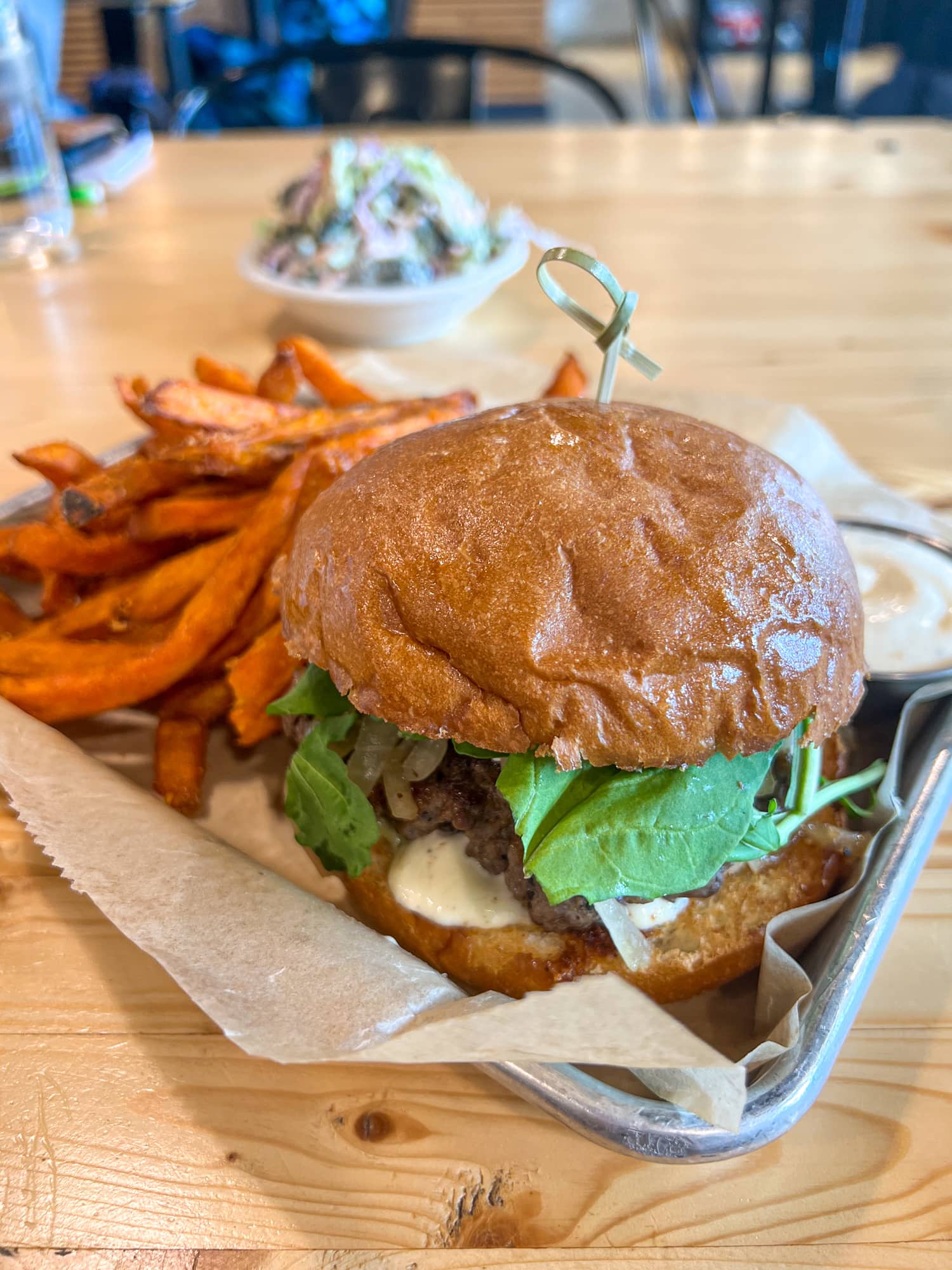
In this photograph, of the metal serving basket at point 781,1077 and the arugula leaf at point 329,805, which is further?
the arugula leaf at point 329,805

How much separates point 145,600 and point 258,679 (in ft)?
0.89

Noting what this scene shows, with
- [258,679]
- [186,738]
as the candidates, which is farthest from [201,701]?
[258,679]

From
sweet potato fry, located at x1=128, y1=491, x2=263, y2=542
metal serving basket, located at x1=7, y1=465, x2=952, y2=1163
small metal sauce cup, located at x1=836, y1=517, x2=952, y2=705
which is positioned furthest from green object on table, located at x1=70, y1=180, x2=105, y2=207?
metal serving basket, located at x1=7, y1=465, x2=952, y2=1163

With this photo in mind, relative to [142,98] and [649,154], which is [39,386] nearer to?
[649,154]

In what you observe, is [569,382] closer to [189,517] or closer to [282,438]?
[282,438]

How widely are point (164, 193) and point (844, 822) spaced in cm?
436

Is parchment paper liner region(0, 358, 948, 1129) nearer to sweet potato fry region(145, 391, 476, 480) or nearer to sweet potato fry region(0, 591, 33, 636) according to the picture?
sweet potato fry region(0, 591, 33, 636)

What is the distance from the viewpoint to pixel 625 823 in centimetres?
120

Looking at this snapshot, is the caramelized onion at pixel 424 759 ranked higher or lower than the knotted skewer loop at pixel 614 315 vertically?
lower

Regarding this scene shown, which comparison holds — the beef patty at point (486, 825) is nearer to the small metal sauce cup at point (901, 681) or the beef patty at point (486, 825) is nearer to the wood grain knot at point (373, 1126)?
the wood grain knot at point (373, 1126)

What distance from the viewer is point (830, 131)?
5090 millimetres

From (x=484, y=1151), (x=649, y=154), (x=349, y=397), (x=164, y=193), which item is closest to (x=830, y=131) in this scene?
(x=649, y=154)

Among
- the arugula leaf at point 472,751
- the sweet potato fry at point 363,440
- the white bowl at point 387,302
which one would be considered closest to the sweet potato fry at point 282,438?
the sweet potato fry at point 363,440

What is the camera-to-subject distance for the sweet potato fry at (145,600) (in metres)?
1.66
